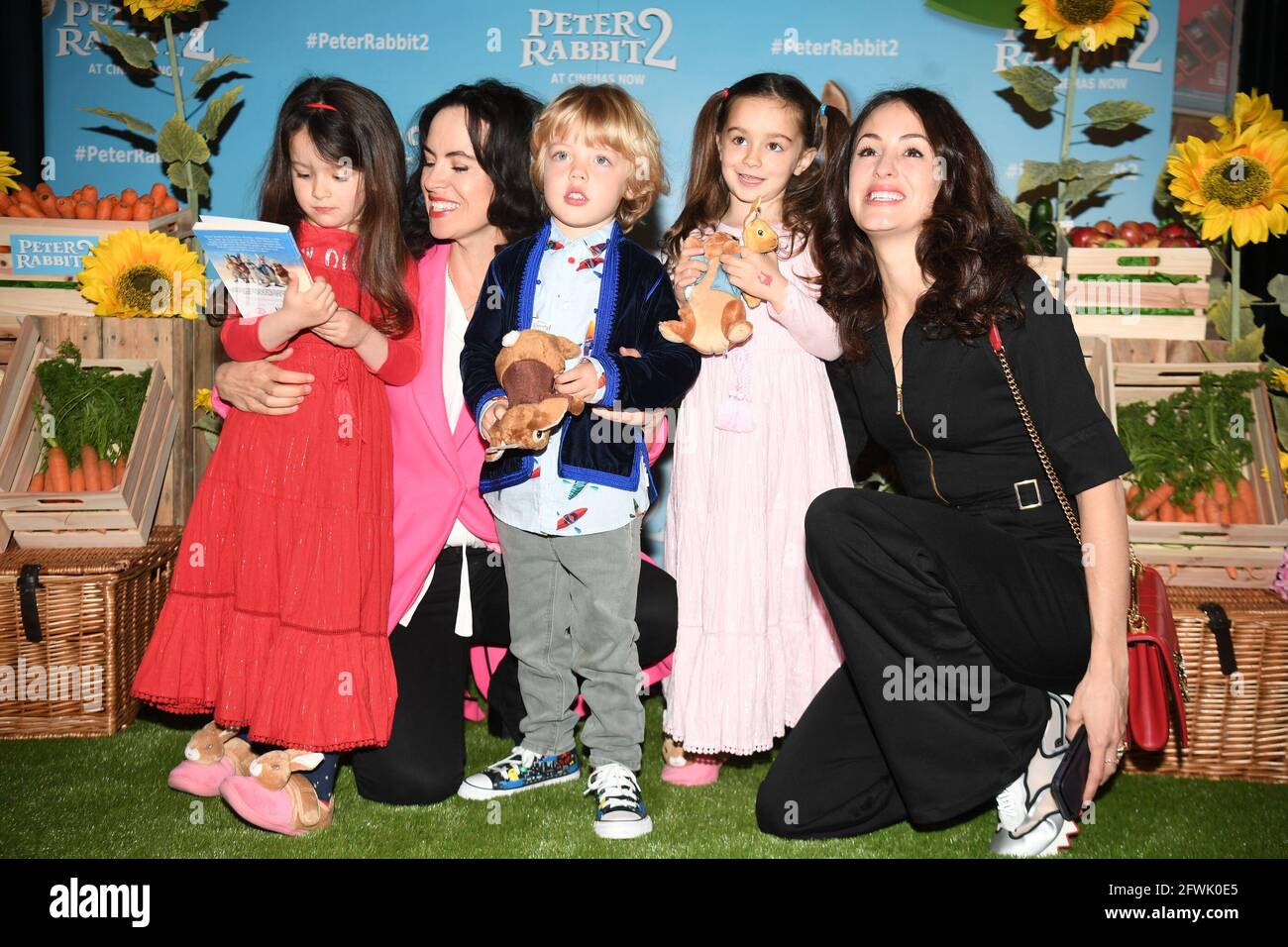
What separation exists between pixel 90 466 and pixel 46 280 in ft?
2.09

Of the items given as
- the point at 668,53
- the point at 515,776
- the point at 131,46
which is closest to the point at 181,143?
the point at 131,46

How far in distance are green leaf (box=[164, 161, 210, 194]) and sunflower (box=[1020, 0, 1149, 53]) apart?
2693 mm

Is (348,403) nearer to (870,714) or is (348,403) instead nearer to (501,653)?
(501,653)

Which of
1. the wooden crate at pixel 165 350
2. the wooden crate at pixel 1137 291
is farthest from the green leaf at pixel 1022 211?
the wooden crate at pixel 165 350

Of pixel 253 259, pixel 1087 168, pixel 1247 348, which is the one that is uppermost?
pixel 1087 168

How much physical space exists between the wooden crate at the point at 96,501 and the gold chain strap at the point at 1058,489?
7.79 ft

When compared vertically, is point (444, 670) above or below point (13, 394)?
below

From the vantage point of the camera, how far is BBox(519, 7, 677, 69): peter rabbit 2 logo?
3.99 metres

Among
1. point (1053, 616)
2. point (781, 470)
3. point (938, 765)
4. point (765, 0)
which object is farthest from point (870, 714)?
point (765, 0)

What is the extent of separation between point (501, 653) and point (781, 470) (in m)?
1.02

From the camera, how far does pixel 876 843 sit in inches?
99.5

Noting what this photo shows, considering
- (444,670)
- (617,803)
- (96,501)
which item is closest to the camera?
(617,803)

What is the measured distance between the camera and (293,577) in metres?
2.47

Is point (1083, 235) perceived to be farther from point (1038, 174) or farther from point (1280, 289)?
point (1280, 289)
